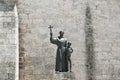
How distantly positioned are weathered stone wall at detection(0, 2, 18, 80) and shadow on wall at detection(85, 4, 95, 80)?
3674 mm

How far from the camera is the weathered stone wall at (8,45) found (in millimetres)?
11336

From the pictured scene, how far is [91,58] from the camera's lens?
578 inches

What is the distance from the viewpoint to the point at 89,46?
14727mm

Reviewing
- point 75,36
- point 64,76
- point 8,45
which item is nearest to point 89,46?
point 75,36

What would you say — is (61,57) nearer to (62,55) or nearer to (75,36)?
(62,55)

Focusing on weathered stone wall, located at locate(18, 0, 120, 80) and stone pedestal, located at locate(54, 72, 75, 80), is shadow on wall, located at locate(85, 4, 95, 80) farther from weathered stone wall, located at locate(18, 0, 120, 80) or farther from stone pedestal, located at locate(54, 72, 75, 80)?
stone pedestal, located at locate(54, 72, 75, 80)

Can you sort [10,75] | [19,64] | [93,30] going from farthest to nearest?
1. [93,30]
2. [19,64]
3. [10,75]

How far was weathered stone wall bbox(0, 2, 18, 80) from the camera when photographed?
11.3 meters

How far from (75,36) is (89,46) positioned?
67cm

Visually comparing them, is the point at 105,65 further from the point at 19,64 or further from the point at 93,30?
the point at 19,64

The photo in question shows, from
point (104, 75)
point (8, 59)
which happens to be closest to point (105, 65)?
point (104, 75)

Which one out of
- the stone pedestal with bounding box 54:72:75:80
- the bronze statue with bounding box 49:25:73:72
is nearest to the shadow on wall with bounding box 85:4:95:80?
the bronze statue with bounding box 49:25:73:72

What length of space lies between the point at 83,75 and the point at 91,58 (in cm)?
76

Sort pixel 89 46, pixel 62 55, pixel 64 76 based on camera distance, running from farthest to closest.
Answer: pixel 89 46 → pixel 62 55 → pixel 64 76
